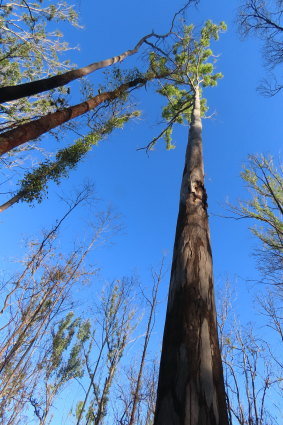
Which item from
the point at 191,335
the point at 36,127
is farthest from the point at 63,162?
the point at 191,335

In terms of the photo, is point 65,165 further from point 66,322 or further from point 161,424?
point 66,322

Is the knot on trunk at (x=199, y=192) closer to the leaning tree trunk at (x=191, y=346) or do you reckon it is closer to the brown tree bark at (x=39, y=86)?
the leaning tree trunk at (x=191, y=346)

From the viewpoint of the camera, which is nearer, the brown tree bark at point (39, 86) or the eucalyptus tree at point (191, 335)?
the eucalyptus tree at point (191, 335)

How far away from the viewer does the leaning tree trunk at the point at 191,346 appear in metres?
1.20

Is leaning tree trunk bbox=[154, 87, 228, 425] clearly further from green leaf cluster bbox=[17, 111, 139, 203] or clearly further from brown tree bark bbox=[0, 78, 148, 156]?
green leaf cluster bbox=[17, 111, 139, 203]

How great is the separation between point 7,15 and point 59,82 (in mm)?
9280

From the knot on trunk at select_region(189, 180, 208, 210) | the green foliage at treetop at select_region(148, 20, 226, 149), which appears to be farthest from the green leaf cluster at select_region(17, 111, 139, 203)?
the knot on trunk at select_region(189, 180, 208, 210)

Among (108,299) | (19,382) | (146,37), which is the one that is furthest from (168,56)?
(19,382)

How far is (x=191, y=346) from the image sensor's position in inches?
55.9

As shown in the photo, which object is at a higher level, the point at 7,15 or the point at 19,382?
the point at 7,15

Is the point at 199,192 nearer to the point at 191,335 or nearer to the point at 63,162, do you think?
the point at 191,335

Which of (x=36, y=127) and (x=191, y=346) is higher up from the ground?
(x=36, y=127)

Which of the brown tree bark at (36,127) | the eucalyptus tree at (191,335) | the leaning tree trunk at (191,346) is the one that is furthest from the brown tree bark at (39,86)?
the leaning tree trunk at (191,346)

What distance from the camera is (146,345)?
12.0m
